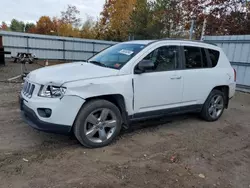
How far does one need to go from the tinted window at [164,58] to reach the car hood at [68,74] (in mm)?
834

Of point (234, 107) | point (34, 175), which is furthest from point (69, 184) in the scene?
point (234, 107)

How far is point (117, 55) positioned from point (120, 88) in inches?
33.4

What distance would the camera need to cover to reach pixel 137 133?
14.0 feet

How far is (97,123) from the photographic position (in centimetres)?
351

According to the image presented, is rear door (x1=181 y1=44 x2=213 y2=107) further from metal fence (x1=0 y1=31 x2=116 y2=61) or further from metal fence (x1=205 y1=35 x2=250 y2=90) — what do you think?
metal fence (x1=0 y1=31 x2=116 y2=61)

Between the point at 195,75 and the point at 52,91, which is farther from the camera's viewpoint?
the point at 195,75

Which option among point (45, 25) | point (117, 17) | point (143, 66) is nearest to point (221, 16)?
point (143, 66)

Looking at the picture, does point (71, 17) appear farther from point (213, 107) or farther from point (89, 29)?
point (213, 107)

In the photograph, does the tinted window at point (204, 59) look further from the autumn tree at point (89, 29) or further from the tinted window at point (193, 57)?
the autumn tree at point (89, 29)

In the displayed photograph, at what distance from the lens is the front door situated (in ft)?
12.6

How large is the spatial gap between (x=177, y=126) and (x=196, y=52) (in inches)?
64.6

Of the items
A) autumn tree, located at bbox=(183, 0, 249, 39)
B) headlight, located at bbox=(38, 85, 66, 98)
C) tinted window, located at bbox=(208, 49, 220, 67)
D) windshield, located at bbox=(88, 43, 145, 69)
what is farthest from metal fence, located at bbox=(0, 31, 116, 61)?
tinted window, located at bbox=(208, 49, 220, 67)

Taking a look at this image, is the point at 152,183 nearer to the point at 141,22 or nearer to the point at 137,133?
the point at 137,133

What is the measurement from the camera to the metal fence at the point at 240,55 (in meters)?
8.84
